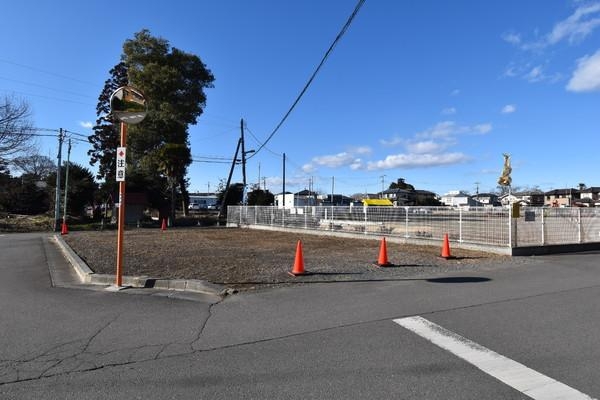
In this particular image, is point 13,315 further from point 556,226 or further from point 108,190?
point 108,190

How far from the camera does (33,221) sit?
39656 mm

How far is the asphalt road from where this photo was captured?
3.95 metres

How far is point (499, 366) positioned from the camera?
4.36m

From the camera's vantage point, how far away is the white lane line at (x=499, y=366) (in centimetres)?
377

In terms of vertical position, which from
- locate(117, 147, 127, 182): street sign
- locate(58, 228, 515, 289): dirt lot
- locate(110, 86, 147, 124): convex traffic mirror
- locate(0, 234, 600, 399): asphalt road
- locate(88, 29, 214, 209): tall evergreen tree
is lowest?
locate(0, 234, 600, 399): asphalt road

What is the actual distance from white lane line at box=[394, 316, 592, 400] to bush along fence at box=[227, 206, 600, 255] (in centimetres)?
954

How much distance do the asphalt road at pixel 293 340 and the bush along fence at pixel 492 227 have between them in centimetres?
551

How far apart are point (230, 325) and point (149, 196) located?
4211 centimetres

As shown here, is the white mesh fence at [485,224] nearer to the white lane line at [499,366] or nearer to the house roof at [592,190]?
the white lane line at [499,366]

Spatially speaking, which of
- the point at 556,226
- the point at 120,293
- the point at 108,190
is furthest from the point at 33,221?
the point at 556,226

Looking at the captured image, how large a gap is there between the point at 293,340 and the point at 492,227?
11.2m

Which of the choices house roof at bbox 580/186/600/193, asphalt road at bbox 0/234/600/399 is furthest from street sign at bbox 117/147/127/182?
house roof at bbox 580/186/600/193

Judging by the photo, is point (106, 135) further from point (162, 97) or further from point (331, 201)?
point (331, 201)

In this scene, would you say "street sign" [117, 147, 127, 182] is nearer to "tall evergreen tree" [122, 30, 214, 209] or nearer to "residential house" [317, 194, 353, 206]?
"tall evergreen tree" [122, 30, 214, 209]
